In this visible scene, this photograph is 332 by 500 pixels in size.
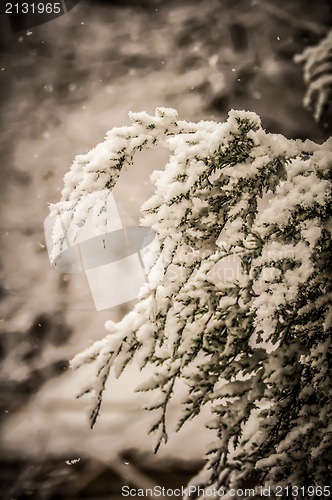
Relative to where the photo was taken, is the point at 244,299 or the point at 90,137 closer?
the point at 244,299

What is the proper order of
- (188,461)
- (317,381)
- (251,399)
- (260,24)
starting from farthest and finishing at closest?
(188,461) → (260,24) → (251,399) → (317,381)

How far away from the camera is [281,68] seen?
2.90m

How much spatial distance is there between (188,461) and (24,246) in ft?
7.41

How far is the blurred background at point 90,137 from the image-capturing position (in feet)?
9.60

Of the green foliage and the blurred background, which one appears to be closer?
the green foliage

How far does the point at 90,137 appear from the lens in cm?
306

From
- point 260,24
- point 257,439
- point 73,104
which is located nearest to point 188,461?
point 257,439

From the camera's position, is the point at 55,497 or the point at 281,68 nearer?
the point at 281,68

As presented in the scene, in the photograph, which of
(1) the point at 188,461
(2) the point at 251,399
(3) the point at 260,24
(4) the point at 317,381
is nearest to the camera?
(4) the point at 317,381

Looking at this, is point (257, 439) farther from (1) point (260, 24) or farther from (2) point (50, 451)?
(1) point (260, 24)

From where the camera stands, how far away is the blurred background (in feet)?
9.60

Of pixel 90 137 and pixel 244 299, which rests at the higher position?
pixel 90 137

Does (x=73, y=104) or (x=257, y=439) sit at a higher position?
(x=73, y=104)

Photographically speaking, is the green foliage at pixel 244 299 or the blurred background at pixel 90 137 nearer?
the green foliage at pixel 244 299
